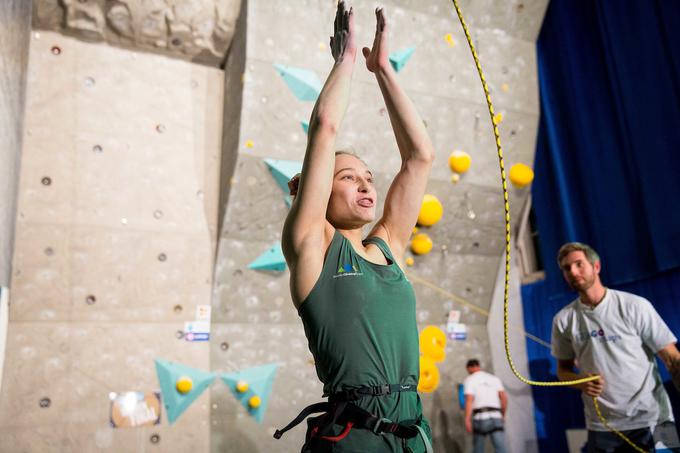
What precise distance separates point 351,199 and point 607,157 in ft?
12.7

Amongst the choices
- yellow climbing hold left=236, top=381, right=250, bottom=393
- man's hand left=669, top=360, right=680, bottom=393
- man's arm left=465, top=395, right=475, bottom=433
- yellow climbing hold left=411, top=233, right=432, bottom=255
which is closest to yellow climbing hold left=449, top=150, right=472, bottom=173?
yellow climbing hold left=411, top=233, right=432, bottom=255

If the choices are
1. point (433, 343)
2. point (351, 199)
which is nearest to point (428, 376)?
point (433, 343)

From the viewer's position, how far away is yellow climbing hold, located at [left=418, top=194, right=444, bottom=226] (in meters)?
4.97

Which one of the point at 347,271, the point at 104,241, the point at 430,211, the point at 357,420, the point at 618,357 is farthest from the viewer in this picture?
the point at 430,211

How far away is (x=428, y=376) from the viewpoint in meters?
5.09

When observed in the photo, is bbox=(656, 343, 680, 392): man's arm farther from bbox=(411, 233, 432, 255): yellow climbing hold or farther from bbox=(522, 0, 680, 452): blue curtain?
bbox=(411, 233, 432, 255): yellow climbing hold

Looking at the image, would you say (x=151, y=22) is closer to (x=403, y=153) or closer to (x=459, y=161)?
(x=459, y=161)

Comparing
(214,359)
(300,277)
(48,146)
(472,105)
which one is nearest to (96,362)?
(214,359)

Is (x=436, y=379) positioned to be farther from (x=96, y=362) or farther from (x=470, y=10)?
(x=470, y=10)

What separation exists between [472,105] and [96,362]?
3.61 m

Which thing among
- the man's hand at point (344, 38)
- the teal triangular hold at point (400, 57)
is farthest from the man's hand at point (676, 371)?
the teal triangular hold at point (400, 57)

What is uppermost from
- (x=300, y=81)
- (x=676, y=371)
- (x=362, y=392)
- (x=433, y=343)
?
(x=300, y=81)

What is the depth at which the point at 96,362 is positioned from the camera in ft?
13.1

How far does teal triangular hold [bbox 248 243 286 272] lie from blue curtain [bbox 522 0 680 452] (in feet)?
8.08
